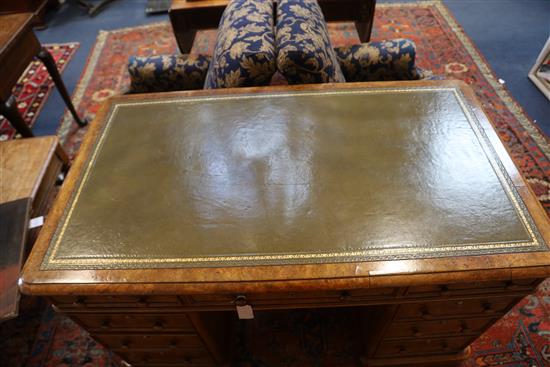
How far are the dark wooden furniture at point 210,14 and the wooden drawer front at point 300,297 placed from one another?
208cm

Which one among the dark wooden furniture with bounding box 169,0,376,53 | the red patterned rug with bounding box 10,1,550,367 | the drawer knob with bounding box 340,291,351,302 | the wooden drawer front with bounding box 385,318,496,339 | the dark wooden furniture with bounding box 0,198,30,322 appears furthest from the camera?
the dark wooden furniture with bounding box 169,0,376,53

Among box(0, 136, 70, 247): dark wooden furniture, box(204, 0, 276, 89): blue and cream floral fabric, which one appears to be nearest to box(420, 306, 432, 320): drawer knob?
box(204, 0, 276, 89): blue and cream floral fabric

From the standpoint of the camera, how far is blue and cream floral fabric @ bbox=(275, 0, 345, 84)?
4.33 feet

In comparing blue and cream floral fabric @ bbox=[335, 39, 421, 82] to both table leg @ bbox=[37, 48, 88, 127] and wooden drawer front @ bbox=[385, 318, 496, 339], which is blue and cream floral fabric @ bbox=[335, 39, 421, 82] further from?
table leg @ bbox=[37, 48, 88, 127]

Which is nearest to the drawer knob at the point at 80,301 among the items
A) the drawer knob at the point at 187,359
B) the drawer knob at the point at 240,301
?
the drawer knob at the point at 240,301

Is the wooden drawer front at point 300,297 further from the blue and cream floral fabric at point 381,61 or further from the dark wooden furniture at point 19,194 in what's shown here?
the blue and cream floral fabric at point 381,61

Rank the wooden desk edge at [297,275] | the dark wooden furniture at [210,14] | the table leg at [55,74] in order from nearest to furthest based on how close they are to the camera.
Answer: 1. the wooden desk edge at [297,275]
2. the table leg at [55,74]
3. the dark wooden furniture at [210,14]

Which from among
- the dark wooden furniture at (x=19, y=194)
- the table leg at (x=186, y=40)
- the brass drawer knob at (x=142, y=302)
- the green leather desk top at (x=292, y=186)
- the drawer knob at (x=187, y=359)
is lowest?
the drawer knob at (x=187, y=359)

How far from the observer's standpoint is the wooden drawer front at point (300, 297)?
0.94 metres

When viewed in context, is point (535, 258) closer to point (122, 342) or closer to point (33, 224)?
point (122, 342)

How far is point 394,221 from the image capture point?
93cm

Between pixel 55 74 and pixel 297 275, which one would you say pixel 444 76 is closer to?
pixel 297 275

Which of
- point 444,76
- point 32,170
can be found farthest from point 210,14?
point 444,76

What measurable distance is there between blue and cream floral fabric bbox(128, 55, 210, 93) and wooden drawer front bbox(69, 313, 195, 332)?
1.17m
